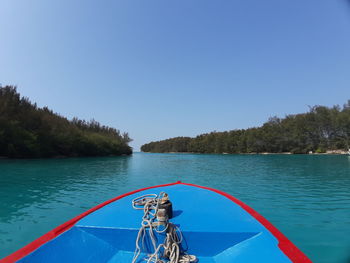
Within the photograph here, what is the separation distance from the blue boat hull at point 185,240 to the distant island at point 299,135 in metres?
70.9

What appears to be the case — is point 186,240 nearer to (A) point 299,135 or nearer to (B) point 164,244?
(B) point 164,244

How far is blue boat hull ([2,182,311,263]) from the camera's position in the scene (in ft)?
6.89

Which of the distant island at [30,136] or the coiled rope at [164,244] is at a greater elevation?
the distant island at [30,136]

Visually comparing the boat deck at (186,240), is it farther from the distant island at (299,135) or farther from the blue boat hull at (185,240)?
the distant island at (299,135)

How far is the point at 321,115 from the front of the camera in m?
62.0

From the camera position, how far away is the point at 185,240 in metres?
2.56

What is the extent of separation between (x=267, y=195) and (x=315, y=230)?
3631 millimetres

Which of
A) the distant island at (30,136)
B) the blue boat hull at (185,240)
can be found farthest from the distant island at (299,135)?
the blue boat hull at (185,240)

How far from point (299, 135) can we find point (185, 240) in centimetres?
7507

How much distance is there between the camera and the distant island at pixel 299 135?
58.0m

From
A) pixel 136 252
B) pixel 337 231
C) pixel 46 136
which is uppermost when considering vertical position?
pixel 46 136

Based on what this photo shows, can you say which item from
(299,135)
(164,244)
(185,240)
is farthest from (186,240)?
(299,135)

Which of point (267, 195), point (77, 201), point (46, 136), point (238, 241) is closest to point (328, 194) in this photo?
point (267, 195)

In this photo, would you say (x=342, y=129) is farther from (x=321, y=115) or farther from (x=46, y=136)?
(x=46, y=136)
